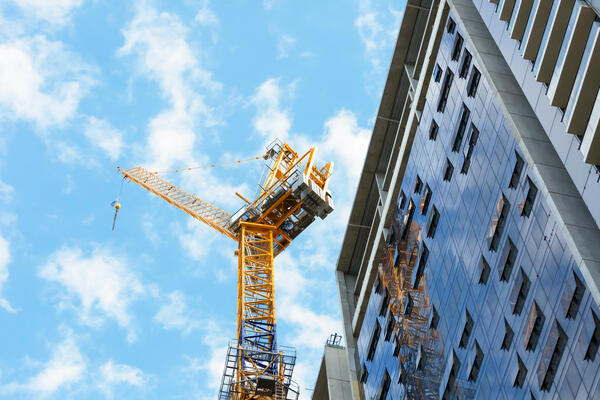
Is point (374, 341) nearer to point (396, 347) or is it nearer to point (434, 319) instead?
point (396, 347)

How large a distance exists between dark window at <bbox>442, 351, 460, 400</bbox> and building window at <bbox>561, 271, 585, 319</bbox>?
1138cm

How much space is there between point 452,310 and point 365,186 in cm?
2549

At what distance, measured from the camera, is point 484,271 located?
45.8m

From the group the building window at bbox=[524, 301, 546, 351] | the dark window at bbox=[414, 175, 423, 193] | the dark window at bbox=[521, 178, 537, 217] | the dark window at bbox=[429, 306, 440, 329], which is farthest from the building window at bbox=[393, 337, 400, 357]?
the dark window at bbox=[521, 178, 537, 217]

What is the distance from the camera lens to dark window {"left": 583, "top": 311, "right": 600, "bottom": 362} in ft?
114

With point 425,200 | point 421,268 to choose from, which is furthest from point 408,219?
point 421,268

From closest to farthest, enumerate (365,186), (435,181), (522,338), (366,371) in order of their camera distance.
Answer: (522,338) → (435,181) → (366,371) → (365,186)

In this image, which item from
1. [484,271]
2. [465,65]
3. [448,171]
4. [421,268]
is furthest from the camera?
[421,268]

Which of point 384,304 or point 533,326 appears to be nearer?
point 533,326

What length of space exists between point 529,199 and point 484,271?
17.6ft

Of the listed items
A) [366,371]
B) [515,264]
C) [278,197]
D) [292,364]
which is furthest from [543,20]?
[278,197]

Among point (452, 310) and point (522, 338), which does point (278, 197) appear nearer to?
point (452, 310)

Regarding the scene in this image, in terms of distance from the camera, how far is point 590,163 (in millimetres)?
37125

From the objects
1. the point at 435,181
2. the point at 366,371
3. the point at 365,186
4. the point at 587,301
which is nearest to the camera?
the point at 587,301
